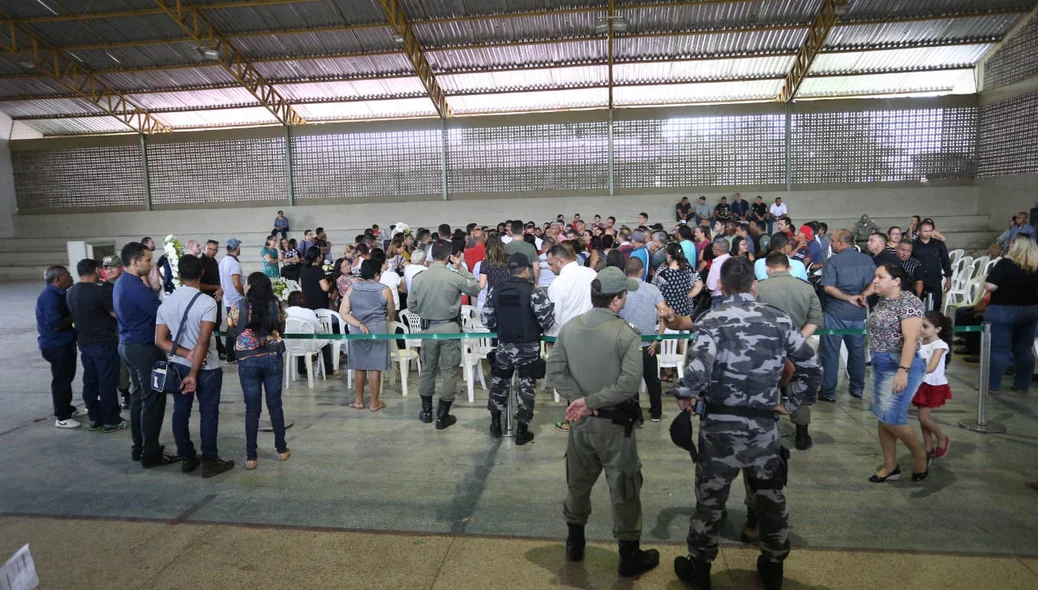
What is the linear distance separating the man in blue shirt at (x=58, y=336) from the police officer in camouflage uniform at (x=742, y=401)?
5360mm

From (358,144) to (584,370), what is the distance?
58.0ft

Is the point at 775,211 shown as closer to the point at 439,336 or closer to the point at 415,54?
the point at 415,54

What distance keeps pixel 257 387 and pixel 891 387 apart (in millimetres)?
4273

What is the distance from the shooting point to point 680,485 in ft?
13.8

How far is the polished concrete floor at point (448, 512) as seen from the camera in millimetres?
3258

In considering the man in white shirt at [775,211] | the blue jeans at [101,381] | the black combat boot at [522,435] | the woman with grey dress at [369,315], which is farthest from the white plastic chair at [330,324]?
the man in white shirt at [775,211]

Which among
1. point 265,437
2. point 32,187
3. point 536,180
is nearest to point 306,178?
point 536,180

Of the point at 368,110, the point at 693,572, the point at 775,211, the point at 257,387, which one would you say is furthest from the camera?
the point at 368,110

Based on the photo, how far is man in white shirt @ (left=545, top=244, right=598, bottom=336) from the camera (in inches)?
200

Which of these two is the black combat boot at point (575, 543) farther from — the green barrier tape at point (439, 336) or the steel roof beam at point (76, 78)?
the steel roof beam at point (76, 78)

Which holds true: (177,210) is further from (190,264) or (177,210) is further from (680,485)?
(680,485)

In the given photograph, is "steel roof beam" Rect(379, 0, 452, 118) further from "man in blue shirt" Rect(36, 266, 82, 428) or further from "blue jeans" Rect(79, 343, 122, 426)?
"blue jeans" Rect(79, 343, 122, 426)

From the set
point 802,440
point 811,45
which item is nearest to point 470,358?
point 802,440

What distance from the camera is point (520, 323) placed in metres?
4.91
